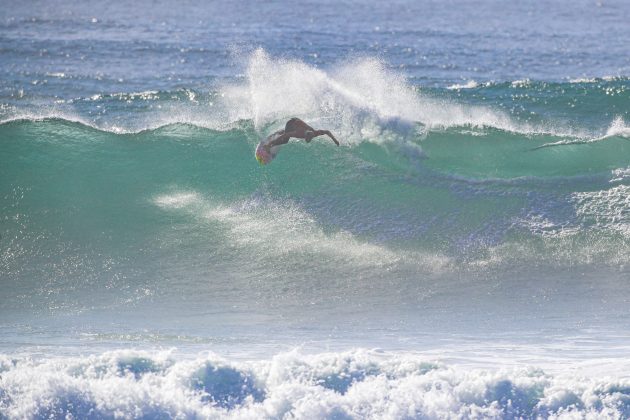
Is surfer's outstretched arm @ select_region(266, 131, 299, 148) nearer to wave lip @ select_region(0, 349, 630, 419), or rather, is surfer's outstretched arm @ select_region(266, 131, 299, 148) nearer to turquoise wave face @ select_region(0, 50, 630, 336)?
turquoise wave face @ select_region(0, 50, 630, 336)

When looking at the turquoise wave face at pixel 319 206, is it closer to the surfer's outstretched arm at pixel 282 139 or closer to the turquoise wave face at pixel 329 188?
the turquoise wave face at pixel 329 188

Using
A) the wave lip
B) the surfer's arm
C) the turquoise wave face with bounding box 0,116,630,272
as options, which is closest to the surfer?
the surfer's arm

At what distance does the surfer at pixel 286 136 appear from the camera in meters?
11.9

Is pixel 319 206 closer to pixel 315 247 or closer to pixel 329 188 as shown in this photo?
pixel 329 188

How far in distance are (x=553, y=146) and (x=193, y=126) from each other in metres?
6.39

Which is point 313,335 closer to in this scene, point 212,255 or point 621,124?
point 212,255

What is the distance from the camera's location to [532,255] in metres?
12.1

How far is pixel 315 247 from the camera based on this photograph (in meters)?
12.3

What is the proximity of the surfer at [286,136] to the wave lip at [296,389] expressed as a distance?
3631 mm

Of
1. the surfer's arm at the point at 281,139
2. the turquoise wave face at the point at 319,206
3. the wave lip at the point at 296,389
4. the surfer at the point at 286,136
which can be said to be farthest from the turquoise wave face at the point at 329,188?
the wave lip at the point at 296,389

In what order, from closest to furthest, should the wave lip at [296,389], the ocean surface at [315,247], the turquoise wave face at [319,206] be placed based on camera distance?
the wave lip at [296,389], the ocean surface at [315,247], the turquoise wave face at [319,206]

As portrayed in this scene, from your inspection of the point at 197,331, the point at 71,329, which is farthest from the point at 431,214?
the point at 71,329

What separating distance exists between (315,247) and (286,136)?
5.42 feet

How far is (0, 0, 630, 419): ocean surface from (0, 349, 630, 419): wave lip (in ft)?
0.07
